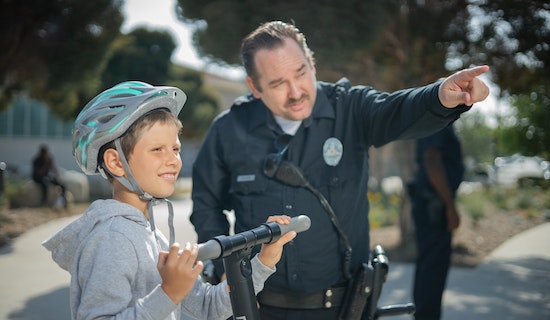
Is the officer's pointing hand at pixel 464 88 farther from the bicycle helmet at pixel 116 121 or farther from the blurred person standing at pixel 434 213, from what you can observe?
the blurred person standing at pixel 434 213

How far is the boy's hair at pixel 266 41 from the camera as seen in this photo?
260 cm

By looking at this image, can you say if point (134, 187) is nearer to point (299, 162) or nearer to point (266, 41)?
point (299, 162)

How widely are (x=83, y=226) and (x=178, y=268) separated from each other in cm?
45

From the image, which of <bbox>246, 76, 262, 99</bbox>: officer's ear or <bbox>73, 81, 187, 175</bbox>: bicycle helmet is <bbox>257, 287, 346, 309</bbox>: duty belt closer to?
<bbox>246, 76, 262, 99</bbox>: officer's ear

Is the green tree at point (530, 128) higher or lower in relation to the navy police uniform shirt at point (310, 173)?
higher

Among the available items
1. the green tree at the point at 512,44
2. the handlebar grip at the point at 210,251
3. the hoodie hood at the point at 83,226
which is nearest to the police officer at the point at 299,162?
the hoodie hood at the point at 83,226

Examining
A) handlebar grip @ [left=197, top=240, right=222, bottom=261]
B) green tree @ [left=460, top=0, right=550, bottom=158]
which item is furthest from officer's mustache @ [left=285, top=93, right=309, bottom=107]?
green tree @ [left=460, top=0, right=550, bottom=158]

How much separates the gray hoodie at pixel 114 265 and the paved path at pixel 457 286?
406cm

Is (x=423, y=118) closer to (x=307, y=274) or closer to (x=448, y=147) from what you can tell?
(x=307, y=274)

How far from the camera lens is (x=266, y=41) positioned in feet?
8.58

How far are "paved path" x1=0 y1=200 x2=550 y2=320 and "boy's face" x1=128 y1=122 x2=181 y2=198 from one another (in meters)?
4.13

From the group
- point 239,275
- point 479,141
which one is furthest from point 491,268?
point 479,141

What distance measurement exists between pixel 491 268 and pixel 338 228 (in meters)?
5.95

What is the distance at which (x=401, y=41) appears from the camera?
852 cm
